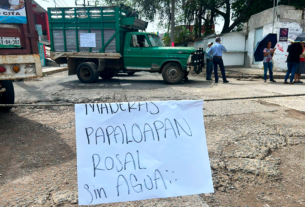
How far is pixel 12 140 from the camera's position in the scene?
11.7ft

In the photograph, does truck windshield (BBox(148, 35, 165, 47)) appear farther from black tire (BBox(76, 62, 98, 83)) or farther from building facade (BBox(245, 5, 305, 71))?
building facade (BBox(245, 5, 305, 71))

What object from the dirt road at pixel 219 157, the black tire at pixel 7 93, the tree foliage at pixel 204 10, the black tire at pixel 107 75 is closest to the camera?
the dirt road at pixel 219 157

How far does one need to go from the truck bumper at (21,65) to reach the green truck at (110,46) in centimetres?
511

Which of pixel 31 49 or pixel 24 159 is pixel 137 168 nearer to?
pixel 24 159

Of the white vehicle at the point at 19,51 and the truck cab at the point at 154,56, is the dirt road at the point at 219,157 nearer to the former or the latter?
the white vehicle at the point at 19,51

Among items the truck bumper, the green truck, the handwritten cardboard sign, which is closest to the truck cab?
the green truck

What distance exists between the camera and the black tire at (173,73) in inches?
354

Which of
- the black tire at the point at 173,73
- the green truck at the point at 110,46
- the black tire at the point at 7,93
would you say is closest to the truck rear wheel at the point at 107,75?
the green truck at the point at 110,46

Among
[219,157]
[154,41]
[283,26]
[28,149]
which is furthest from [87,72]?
[283,26]

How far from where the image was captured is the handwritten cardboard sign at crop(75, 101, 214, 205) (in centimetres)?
152

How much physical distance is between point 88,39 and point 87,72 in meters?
1.27

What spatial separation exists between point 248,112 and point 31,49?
4.26m

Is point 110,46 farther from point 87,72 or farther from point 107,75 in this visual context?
point 107,75

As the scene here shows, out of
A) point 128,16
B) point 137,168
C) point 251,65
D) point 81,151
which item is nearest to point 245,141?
point 137,168
